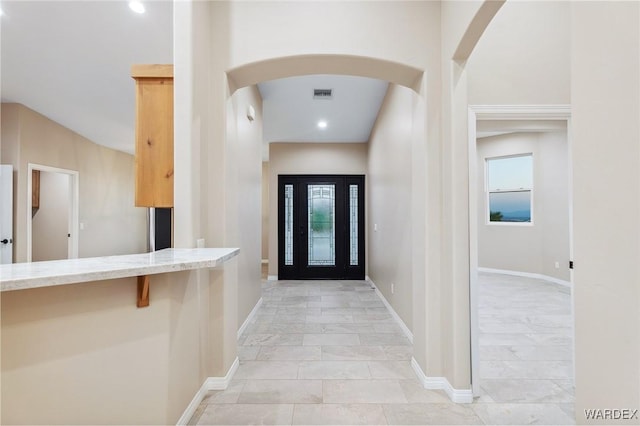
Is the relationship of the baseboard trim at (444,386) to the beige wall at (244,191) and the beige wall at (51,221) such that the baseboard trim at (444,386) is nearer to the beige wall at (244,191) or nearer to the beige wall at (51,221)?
the beige wall at (244,191)

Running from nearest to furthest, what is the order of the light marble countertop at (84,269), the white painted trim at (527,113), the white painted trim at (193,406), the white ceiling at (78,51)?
1. the light marble countertop at (84,269)
2. the white painted trim at (193,406)
3. the white painted trim at (527,113)
4. the white ceiling at (78,51)

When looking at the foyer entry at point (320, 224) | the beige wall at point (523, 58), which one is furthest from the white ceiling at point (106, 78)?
the beige wall at point (523, 58)

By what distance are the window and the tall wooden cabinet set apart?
22.9ft

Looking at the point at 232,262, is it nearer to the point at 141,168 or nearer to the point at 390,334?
the point at 141,168

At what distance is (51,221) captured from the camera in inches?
249

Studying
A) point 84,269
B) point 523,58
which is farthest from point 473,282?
point 84,269

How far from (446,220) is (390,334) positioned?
1.68 metres

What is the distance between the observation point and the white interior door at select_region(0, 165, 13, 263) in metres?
4.38

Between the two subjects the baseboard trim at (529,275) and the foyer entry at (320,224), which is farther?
the foyer entry at (320,224)

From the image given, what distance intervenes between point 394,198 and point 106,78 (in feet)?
13.1

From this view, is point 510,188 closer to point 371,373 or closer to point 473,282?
point 473,282

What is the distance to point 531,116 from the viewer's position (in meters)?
2.36

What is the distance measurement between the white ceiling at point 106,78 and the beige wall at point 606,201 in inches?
114

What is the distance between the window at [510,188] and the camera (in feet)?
20.8
